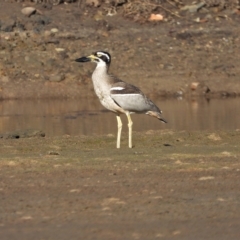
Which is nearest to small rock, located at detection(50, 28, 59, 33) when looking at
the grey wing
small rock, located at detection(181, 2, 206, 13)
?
small rock, located at detection(181, 2, 206, 13)

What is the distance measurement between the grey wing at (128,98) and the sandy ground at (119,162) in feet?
1.76

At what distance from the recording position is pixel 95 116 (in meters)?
A: 18.3

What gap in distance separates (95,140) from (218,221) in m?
6.59

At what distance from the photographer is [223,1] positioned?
26594mm

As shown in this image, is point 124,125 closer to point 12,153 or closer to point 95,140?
point 95,140

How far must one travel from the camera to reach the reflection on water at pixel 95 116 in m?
16.4

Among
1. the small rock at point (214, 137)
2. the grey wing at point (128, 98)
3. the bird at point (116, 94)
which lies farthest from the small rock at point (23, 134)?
the small rock at point (214, 137)

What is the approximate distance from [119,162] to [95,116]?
8849 mm

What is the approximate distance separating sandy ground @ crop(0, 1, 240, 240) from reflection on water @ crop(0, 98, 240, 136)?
3.76 ft

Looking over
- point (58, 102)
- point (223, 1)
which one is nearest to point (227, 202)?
point (58, 102)

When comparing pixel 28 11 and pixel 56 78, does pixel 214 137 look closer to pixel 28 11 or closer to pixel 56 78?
pixel 56 78

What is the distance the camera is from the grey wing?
12.4m

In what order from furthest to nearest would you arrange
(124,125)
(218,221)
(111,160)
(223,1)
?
(223,1) < (124,125) < (111,160) < (218,221)

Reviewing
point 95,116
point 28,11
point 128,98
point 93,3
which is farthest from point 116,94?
point 93,3
